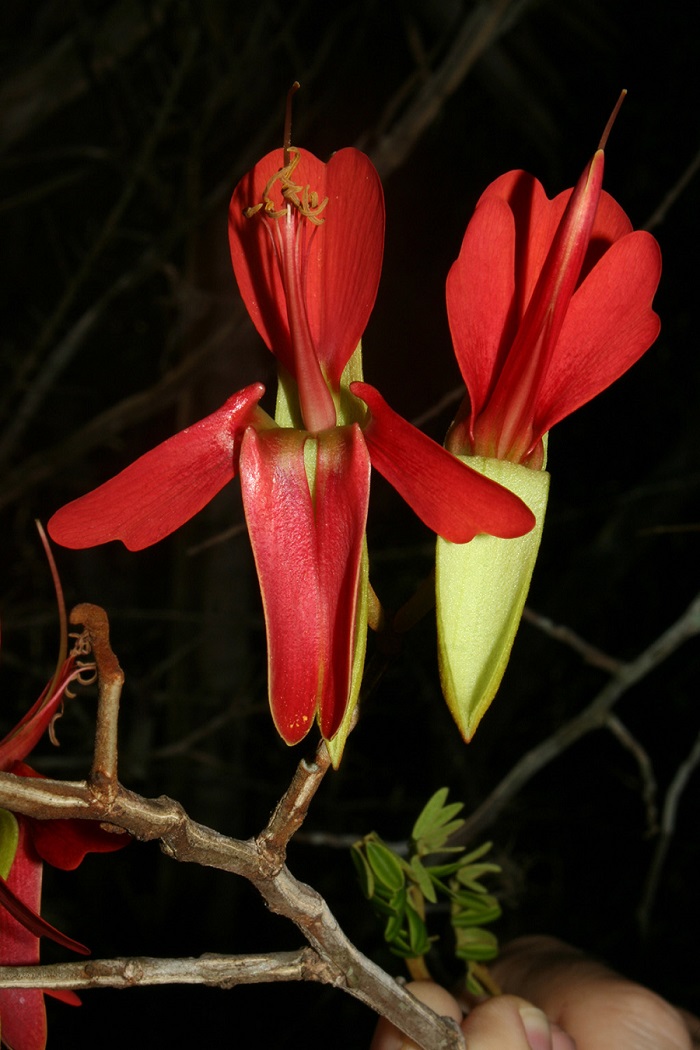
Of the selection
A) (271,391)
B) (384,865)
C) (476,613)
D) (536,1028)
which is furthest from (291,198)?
(271,391)

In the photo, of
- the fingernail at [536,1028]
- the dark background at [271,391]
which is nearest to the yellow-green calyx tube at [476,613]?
the fingernail at [536,1028]

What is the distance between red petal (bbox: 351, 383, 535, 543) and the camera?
0.77ft

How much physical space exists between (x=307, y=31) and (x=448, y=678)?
1.31 metres

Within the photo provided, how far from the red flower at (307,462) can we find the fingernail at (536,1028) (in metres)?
0.29

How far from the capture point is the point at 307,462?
269 mm

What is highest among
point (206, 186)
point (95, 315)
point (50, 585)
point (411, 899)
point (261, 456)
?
point (206, 186)

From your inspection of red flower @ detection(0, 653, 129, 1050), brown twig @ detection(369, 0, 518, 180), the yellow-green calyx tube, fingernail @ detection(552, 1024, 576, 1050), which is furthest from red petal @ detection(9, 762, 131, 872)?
brown twig @ detection(369, 0, 518, 180)

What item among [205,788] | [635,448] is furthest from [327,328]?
[635,448]

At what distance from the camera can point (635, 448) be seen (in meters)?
1.32

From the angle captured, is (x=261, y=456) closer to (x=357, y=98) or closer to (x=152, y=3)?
(x=152, y=3)

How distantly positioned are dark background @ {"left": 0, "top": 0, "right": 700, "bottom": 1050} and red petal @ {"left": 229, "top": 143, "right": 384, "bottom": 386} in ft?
1.73

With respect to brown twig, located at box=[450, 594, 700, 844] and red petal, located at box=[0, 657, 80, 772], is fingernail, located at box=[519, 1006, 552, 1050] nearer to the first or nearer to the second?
brown twig, located at box=[450, 594, 700, 844]

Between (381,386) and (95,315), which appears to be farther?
(381,386)

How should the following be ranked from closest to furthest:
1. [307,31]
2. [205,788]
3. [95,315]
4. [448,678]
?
[448,678] → [95,315] → [205,788] → [307,31]
